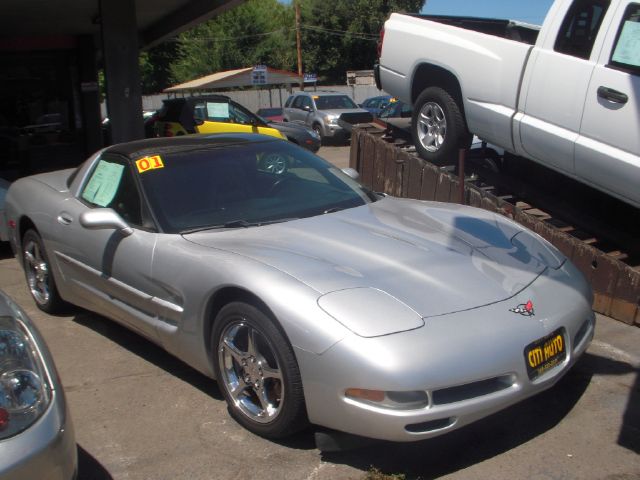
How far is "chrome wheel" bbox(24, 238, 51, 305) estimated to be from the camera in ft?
17.5

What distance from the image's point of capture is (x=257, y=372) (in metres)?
3.42

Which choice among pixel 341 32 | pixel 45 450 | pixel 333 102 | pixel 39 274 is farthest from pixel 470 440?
pixel 341 32

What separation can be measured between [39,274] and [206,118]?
9.92m

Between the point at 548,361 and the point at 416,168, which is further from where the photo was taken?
the point at 416,168

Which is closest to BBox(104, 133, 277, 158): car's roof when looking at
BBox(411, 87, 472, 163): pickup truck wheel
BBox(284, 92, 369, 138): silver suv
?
BBox(411, 87, 472, 163): pickup truck wheel

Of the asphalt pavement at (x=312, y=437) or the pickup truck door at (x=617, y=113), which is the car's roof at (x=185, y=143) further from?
the pickup truck door at (x=617, y=113)

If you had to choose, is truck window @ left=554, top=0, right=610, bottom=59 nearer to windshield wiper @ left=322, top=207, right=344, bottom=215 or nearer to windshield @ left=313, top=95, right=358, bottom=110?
windshield wiper @ left=322, top=207, right=344, bottom=215

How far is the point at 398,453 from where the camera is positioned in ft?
10.9

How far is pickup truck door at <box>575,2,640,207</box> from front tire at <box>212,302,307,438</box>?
302 cm

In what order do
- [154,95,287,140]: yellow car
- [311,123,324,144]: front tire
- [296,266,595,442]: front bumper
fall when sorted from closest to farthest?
[296,266,595,442]: front bumper < [154,95,287,140]: yellow car < [311,123,324,144]: front tire

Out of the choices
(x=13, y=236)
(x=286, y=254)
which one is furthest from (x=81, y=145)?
(x=286, y=254)

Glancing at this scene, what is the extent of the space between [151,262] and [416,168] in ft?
12.0

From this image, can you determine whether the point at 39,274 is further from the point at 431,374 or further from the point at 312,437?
the point at 431,374

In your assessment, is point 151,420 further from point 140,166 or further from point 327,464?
point 140,166
